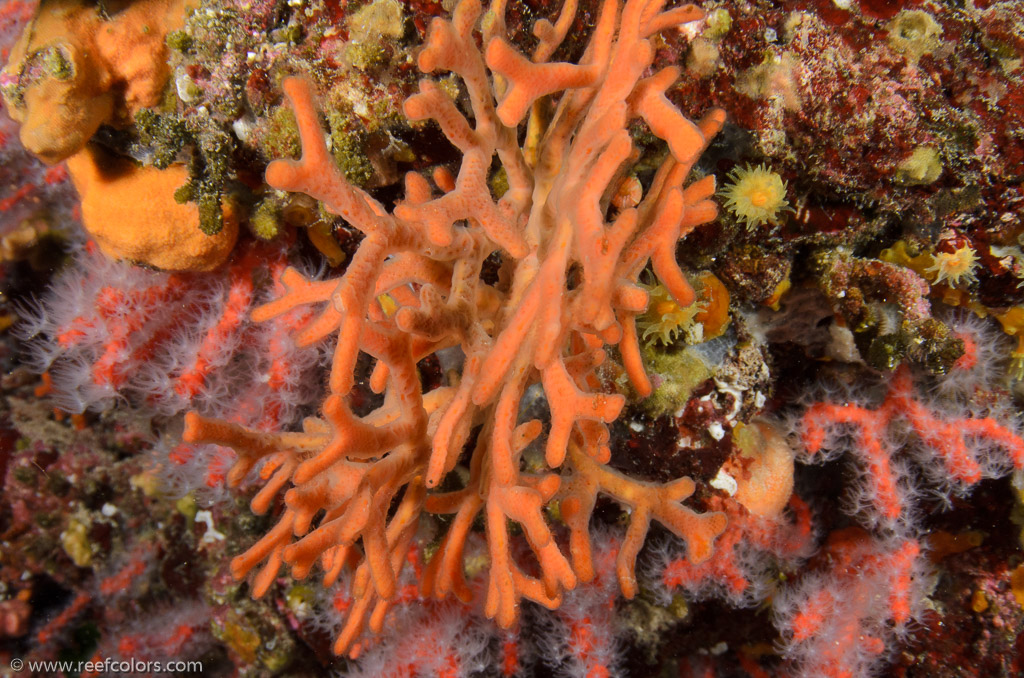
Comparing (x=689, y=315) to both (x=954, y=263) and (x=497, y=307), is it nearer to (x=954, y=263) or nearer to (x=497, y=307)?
(x=497, y=307)

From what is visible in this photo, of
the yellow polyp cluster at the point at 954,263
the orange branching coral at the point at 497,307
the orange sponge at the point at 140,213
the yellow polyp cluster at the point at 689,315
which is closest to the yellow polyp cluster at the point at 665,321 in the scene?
the yellow polyp cluster at the point at 689,315

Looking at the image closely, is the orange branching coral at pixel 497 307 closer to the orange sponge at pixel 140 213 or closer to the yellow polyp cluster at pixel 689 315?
the yellow polyp cluster at pixel 689 315

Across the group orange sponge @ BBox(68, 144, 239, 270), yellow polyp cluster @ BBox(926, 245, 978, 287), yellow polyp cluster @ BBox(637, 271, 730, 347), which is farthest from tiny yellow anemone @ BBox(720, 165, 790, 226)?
orange sponge @ BBox(68, 144, 239, 270)

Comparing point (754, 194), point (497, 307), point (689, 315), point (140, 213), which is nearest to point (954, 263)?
point (754, 194)

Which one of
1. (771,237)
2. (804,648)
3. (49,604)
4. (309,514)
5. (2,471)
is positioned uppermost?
(771,237)

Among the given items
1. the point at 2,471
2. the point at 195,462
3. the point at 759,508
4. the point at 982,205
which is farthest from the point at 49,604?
the point at 982,205

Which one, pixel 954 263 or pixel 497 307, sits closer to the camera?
pixel 497 307

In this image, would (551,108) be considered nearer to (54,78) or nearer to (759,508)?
(54,78)
